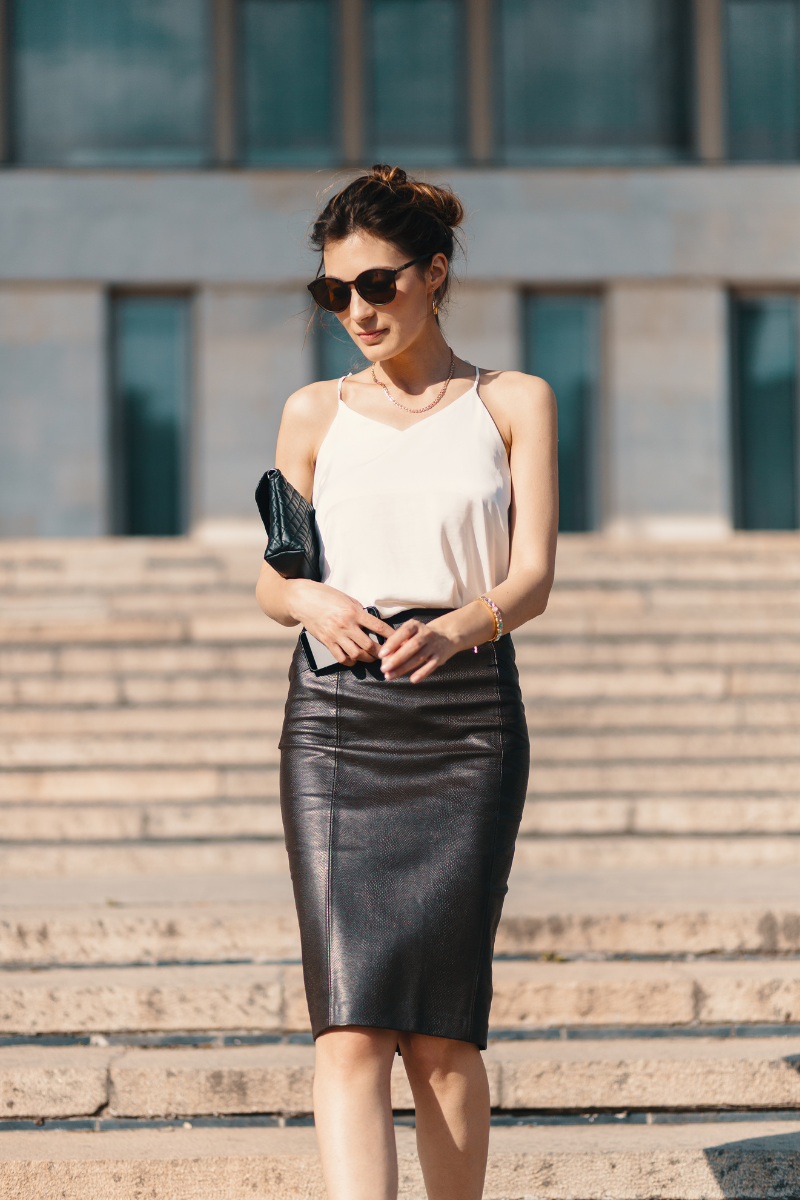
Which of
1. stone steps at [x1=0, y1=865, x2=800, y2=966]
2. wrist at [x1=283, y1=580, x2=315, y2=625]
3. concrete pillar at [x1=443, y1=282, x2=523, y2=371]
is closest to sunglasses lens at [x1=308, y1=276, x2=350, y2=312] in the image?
wrist at [x1=283, y1=580, x2=315, y2=625]

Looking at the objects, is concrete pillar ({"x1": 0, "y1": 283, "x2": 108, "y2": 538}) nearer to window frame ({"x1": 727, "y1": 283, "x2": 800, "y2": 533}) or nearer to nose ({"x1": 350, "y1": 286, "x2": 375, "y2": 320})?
window frame ({"x1": 727, "y1": 283, "x2": 800, "y2": 533})

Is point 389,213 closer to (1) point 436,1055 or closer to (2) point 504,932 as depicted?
(1) point 436,1055

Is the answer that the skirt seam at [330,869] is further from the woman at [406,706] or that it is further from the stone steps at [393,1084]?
the stone steps at [393,1084]

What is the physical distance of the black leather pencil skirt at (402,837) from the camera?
2.22 meters

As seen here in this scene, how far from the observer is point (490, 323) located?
14.9 meters

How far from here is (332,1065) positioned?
2203 mm

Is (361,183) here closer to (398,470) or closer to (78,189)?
(398,470)

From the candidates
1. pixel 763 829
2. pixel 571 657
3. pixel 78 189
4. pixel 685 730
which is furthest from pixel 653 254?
pixel 763 829

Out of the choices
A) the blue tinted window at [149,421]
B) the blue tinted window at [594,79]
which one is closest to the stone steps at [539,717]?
the blue tinted window at [149,421]

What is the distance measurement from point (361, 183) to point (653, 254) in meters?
13.4

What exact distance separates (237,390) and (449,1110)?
13109 millimetres

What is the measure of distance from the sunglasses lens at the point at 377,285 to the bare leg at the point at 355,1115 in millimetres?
1280

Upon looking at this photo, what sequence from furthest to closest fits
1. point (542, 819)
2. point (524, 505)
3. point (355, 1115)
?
point (542, 819) → point (524, 505) → point (355, 1115)

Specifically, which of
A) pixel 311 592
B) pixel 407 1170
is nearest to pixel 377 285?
pixel 311 592
